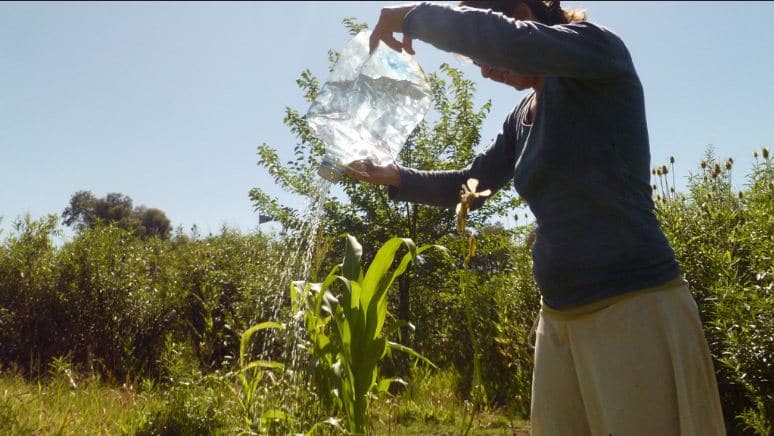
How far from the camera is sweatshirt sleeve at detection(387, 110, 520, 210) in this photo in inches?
71.4

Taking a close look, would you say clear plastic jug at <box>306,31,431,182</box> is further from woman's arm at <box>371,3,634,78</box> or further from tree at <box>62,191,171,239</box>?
tree at <box>62,191,171,239</box>

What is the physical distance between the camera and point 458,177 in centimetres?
189

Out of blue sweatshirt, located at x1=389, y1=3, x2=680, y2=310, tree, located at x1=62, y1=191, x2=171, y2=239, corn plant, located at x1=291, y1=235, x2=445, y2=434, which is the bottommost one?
corn plant, located at x1=291, y1=235, x2=445, y2=434

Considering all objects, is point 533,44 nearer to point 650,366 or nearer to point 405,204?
point 650,366

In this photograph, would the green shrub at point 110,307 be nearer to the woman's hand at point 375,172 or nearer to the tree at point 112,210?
the woman's hand at point 375,172

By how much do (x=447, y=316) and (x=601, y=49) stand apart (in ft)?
14.4


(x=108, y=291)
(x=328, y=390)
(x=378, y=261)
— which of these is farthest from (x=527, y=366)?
(x=108, y=291)

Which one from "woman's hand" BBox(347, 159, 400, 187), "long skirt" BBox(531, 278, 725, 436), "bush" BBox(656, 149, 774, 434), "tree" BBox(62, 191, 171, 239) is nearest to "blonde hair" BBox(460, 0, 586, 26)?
"woman's hand" BBox(347, 159, 400, 187)

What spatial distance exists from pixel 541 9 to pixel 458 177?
61 cm

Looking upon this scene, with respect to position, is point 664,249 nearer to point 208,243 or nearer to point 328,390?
point 328,390

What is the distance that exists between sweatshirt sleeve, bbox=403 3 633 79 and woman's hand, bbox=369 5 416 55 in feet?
0.72

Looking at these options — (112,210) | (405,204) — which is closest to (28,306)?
(405,204)

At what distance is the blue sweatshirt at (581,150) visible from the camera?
3.87ft

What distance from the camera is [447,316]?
5.38 meters
